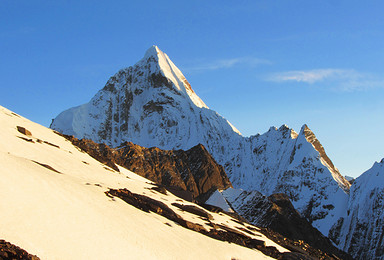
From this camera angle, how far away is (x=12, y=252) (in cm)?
1698

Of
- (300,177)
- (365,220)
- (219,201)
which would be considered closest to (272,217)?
(219,201)

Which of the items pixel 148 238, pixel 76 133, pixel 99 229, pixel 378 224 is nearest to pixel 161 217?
pixel 148 238

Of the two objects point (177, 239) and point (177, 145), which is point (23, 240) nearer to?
point (177, 239)

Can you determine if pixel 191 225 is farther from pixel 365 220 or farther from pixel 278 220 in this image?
pixel 365 220

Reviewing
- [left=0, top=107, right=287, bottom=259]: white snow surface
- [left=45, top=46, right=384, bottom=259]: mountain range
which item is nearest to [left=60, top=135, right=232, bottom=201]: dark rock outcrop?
[left=45, top=46, right=384, bottom=259]: mountain range

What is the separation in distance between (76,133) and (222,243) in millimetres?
153004

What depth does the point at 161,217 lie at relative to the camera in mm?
32438

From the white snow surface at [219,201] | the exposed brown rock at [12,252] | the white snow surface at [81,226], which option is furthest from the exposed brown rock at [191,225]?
the white snow surface at [219,201]

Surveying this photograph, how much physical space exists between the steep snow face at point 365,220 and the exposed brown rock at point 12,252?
462ft

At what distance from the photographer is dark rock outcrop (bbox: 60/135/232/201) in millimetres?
118938

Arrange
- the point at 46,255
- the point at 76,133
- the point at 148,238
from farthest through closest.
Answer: the point at 76,133
the point at 148,238
the point at 46,255

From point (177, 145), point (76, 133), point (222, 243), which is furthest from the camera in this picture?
point (177, 145)

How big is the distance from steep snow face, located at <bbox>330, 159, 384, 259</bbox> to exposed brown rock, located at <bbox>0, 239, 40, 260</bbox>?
14077 cm

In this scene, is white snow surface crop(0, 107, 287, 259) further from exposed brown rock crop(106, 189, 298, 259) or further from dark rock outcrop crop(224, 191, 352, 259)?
dark rock outcrop crop(224, 191, 352, 259)
